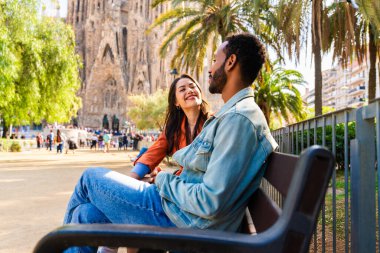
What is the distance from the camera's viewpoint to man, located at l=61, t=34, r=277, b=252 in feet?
5.03

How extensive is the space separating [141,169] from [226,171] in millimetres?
1697

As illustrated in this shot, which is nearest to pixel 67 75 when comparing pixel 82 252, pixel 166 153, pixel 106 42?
pixel 166 153

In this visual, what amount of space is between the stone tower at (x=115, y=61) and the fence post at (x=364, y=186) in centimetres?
5616

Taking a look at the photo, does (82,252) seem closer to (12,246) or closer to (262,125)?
(262,125)

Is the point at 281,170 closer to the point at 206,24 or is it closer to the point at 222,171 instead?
the point at 222,171

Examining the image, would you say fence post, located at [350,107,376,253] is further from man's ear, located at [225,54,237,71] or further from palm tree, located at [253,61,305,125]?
palm tree, located at [253,61,305,125]

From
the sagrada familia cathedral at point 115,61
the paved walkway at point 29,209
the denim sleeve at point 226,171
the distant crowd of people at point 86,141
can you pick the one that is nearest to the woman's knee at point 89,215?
the denim sleeve at point 226,171

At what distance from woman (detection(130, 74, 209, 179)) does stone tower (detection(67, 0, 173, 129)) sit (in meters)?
54.2

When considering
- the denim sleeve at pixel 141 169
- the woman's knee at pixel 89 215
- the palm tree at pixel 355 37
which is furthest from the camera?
the palm tree at pixel 355 37

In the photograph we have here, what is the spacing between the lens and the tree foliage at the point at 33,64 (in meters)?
17.0

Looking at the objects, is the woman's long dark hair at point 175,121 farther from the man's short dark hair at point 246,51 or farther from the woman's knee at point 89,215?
the man's short dark hair at point 246,51

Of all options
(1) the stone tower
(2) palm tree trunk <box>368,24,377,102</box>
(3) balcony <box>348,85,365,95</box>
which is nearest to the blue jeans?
(2) palm tree trunk <box>368,24,377,102</box>

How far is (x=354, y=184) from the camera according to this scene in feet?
5.20

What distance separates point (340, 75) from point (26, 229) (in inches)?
4175
